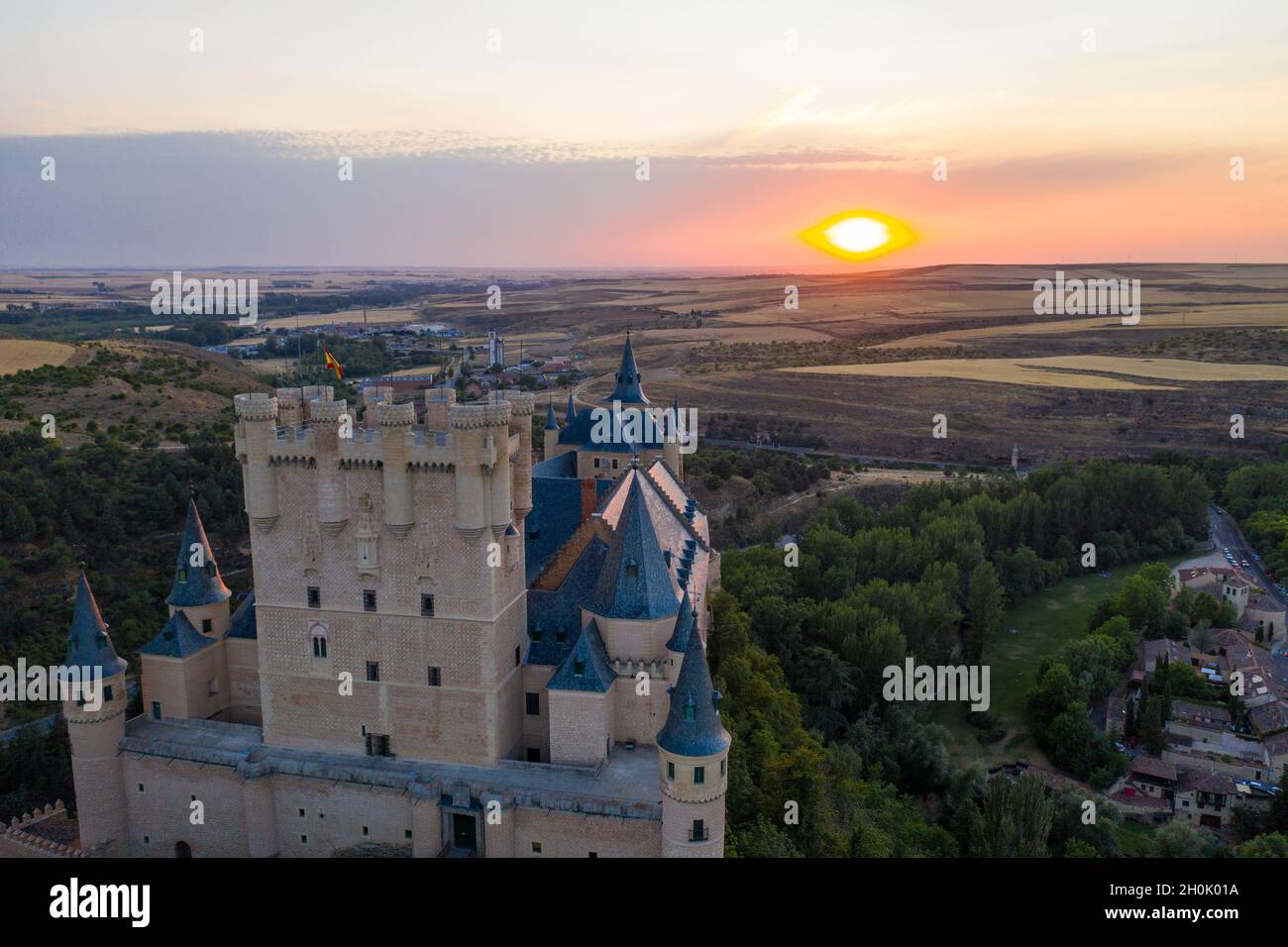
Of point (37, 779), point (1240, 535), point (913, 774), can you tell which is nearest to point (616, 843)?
point (913, 774)

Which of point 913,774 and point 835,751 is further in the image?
point 913,774

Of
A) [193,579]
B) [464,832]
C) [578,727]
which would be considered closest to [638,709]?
[578,727]

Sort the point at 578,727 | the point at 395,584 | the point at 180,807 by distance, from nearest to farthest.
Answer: the point at 395,584
the point at 578,727
the point at 180,807

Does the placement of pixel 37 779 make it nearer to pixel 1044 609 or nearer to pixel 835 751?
pixel 835 751

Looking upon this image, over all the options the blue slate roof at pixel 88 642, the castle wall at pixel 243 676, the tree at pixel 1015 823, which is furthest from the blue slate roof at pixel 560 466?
the tree at pixel 1015 823

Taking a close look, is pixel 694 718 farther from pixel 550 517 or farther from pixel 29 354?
pixel 29 354

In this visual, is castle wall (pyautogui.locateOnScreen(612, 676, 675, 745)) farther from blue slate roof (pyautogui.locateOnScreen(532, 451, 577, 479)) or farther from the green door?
blue slate roof (pyautogui.locateOnScreen(532, 451, 577, 479))

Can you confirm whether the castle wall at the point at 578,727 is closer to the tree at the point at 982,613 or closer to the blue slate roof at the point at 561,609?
the blue slate roof at the point at 561,609
